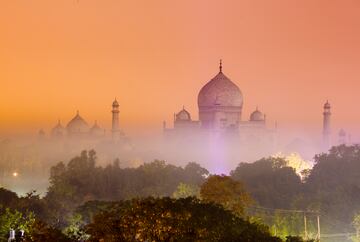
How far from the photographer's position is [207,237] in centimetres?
1961

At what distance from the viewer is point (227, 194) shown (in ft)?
112

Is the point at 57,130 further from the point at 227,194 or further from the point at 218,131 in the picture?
the point at 227,194

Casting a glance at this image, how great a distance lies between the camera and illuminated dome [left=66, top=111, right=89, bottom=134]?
90.4 metres

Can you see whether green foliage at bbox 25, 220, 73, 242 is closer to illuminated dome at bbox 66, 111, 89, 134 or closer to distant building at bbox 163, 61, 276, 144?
distant building at bbox 163, 61, 276, 144

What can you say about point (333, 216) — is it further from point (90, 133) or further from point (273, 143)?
point (90, 133)

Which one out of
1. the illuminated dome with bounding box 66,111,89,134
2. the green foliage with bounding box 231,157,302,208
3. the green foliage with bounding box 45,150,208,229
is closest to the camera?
the green foliage with bounding box 231,157,302,208

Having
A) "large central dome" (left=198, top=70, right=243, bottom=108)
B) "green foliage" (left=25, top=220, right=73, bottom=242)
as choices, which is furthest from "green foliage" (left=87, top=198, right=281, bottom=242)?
"large central dome" (left=198, top=70, right=243, bottom=108)

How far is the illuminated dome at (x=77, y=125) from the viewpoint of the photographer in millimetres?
90438

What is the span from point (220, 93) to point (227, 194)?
38.2m

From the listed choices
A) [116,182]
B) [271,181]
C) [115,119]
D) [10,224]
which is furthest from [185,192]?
[115,119]

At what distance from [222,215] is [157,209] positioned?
292 centimetres

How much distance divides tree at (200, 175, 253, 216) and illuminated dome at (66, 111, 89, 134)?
5700cm

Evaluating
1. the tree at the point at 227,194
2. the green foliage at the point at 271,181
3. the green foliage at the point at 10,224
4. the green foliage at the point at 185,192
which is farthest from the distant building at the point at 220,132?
the green foliage at the point at 10,224

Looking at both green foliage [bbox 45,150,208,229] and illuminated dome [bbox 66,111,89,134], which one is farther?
illuminated dome [bbox 66,111,89,134]
